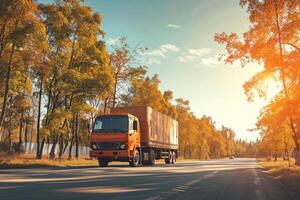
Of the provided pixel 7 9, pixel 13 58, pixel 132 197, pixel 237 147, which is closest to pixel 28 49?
pixel 13 58

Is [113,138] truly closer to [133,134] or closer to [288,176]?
[133,134]

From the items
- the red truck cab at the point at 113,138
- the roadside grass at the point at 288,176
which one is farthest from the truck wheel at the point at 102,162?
the roadside grass at the point at 288,176

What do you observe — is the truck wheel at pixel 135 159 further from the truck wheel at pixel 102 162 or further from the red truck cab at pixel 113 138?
the truck wheel at pixel 102 162

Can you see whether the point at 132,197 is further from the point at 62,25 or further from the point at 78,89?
the point at 62,25

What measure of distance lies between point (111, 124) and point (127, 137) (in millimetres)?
1250

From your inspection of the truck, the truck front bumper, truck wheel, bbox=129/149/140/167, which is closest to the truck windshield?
the truck

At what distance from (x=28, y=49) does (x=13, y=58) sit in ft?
4.27

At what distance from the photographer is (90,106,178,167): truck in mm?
21453

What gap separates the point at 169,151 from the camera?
109 feet

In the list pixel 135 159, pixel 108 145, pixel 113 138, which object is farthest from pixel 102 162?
pixel 113 138

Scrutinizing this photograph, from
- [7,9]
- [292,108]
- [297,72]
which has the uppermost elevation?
[7,9]

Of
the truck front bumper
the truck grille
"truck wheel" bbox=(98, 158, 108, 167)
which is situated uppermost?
the truck grille

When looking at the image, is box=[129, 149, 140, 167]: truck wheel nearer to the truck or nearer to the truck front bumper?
the truck

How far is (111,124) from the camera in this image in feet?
71.7
